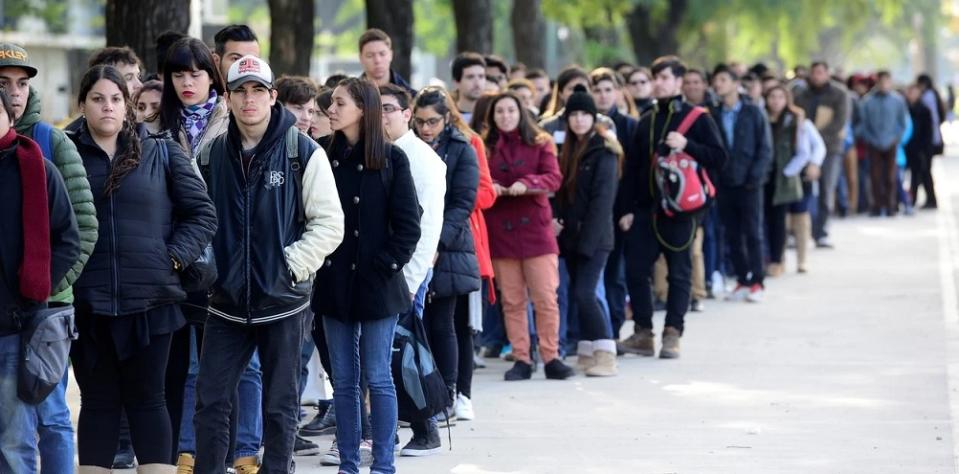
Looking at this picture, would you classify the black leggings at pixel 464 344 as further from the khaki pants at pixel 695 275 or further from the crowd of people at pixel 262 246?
the khaki pants at pixel 695 275

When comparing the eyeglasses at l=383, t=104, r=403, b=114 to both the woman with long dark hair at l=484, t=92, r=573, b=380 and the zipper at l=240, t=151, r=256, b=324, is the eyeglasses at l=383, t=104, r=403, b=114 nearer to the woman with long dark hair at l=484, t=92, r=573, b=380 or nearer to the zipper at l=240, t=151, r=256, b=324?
the zipper at l=240, t=151, r=256, b=324

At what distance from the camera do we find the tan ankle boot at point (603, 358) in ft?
37.6

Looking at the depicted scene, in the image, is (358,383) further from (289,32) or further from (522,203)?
(289,32)

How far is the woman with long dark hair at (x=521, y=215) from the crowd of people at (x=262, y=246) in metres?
0.01

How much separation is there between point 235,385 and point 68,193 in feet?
3.71

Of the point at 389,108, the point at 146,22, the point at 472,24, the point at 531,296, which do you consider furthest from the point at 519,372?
the point at 472,24

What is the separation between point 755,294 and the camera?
15.8m

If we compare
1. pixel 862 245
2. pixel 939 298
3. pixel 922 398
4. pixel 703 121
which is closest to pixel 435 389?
pixel 922 398

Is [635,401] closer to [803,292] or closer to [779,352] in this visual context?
[779,352]

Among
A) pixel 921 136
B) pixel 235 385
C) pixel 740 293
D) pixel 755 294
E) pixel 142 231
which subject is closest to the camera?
pixel 142 231

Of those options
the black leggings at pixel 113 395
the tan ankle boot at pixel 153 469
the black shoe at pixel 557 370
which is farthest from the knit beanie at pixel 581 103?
the tan ankle boot at pixel 153 469

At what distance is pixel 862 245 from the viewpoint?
69.9 feet

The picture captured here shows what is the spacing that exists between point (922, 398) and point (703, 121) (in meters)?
2.73

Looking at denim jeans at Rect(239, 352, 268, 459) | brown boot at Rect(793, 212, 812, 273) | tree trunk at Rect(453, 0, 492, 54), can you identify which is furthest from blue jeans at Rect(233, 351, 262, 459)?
tree trunk at Rect(453, 0, 492, 54)
